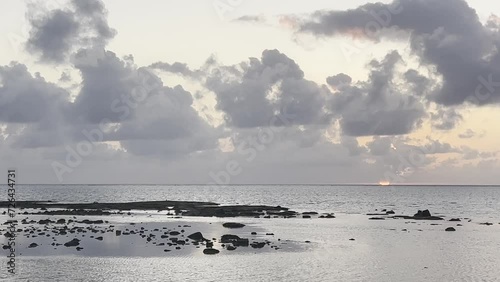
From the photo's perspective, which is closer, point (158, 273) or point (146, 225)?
point (158, 273)

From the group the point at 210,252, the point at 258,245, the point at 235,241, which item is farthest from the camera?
the point at 235,241

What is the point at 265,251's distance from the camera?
6956cm

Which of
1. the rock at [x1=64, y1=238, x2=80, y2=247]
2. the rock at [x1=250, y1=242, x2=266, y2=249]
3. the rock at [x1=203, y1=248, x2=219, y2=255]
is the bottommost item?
the rock at [x1=64, y1=238, x2=80, y2=247]

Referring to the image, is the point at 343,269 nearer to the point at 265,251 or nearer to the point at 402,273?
the point at 402,273

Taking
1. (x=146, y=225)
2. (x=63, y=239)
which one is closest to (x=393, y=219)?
(x=146, y=225)

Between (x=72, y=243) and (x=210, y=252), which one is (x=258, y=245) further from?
(x=72, y=243)

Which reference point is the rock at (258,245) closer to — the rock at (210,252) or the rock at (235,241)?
the rock at (235,241)

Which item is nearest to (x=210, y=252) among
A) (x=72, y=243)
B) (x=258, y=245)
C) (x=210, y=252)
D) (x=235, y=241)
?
(x=210, y=252)

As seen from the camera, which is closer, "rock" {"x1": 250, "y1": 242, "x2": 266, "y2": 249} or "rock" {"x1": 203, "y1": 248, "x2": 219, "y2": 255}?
"rock" {"x1": 203, "y1": 248, "x2": 219, "y2": 255}

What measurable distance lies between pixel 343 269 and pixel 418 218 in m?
77.0

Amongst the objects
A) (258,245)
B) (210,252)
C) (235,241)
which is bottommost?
(210,252)

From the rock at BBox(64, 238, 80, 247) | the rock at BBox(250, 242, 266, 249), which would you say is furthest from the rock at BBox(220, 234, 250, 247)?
the rock at BBox(64, 238, 80, 247)

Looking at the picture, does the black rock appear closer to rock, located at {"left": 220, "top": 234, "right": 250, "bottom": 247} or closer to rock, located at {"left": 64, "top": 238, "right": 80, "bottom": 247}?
rock, located at {"left": 220, "top": 234, "right": 250, "bottom": 247}

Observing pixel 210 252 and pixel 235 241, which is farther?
pixel 235 241
